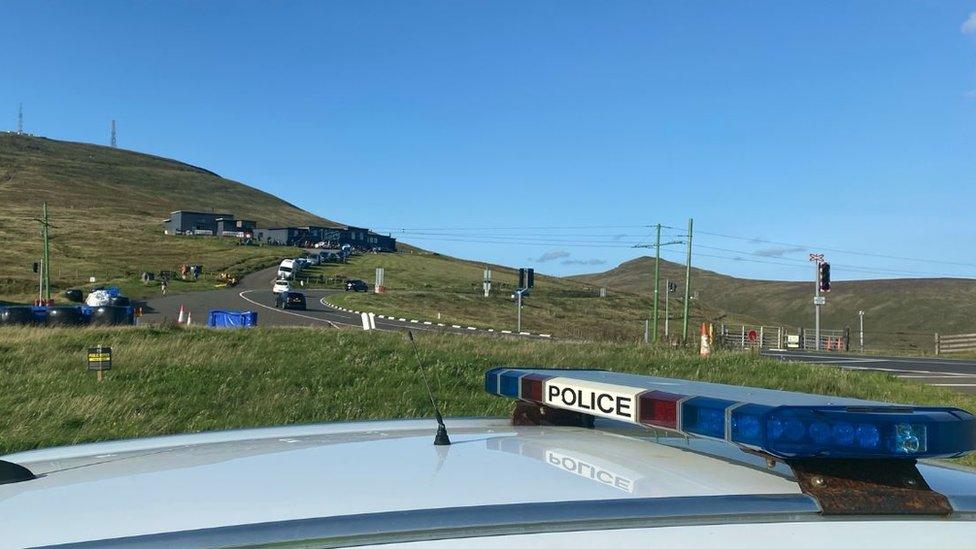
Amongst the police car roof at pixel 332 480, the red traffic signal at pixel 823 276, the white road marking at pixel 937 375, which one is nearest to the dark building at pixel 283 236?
the red traffic signal at pixel 823 276

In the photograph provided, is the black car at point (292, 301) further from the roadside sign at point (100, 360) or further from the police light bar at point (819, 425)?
the police light bar at point (819, 425)

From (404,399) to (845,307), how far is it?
125m

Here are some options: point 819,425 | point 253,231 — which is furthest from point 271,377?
point 253,231

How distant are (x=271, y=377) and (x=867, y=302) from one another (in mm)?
123476

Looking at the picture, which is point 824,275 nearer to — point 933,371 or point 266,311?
point 933,371

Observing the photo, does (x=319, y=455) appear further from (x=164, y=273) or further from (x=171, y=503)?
(x=164, y=273)

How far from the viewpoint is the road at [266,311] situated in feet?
129

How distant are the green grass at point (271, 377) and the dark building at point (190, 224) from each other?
110 m

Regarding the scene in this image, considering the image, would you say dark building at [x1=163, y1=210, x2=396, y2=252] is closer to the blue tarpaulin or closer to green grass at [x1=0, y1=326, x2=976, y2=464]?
the blue tarpaulin

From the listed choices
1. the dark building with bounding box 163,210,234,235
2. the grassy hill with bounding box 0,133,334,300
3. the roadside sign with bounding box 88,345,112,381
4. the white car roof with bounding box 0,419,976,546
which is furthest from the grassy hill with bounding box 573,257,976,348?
the white car roof with bounding box 0,419,976,546

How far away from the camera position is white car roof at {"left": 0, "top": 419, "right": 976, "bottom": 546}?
1.52 m

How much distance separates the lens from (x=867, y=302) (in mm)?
120875

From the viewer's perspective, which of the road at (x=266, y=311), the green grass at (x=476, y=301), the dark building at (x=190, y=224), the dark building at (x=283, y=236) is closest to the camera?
the road at (x=266, y=311)

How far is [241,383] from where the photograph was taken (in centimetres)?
1126
